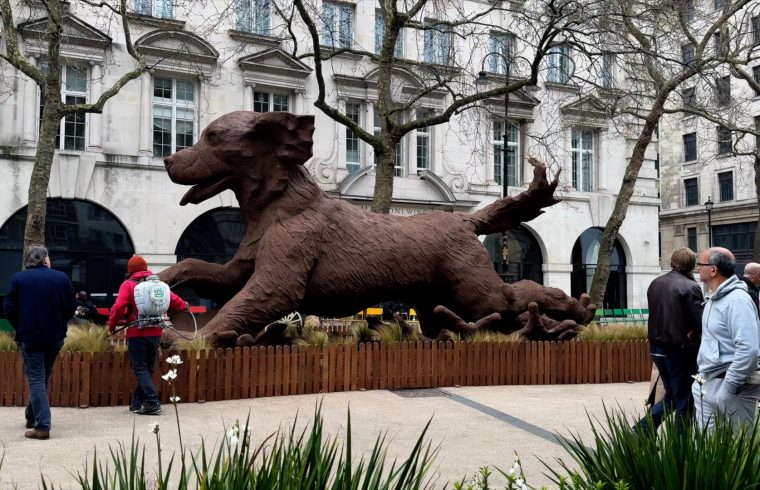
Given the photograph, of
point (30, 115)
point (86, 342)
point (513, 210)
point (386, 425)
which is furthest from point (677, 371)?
point (30, 115)

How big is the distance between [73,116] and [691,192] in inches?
1453

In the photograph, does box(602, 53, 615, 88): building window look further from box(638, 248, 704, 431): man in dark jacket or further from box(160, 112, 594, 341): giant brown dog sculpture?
box(638, 248, 704, 431): man in dark jacket

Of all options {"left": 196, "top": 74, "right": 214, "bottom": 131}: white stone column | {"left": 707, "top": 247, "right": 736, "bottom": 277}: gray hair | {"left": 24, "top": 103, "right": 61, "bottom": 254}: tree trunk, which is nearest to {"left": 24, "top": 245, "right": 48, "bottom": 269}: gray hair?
{"left": 707, "top": 247, "right": 736, "bottom": 277}: gray hair

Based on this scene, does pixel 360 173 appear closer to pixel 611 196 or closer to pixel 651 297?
pixel 611 196

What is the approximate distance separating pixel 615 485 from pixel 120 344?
5.51m

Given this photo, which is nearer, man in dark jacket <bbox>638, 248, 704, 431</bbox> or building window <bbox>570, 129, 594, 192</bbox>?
man in dark jacket <bbox>638, 248, 704, 431</bbox>

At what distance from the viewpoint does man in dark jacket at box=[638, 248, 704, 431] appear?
5094 mm

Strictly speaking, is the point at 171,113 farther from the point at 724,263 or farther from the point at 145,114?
the point at 724,263

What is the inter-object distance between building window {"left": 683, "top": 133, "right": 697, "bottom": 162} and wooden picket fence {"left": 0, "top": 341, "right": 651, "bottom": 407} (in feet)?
122

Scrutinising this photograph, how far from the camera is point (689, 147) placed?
42531mm

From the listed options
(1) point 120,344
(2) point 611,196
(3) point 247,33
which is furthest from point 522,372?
(2) point 611,196

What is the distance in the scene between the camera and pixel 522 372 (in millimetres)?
8219

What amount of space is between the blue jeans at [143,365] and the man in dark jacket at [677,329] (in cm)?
408

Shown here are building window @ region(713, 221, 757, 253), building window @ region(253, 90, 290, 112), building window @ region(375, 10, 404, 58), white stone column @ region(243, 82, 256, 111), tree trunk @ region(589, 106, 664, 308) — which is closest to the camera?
tree trunk @ region(589, 106, 664, 308)
